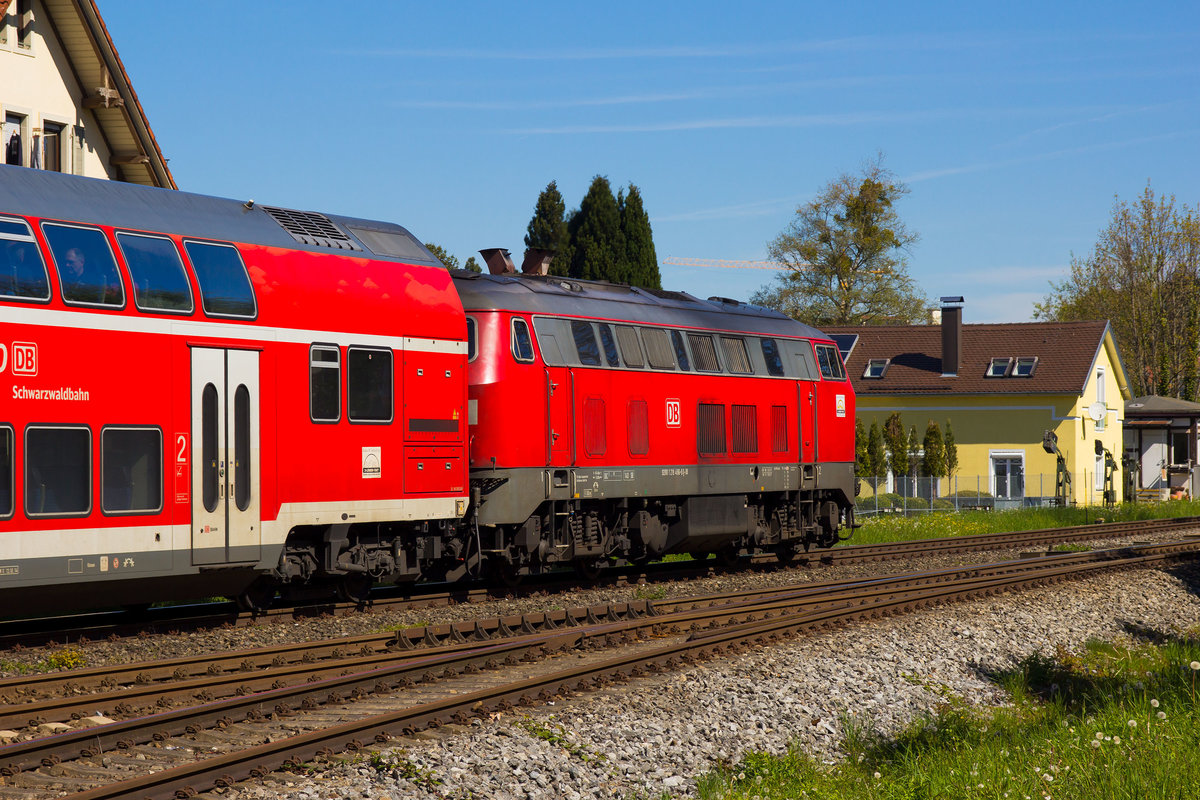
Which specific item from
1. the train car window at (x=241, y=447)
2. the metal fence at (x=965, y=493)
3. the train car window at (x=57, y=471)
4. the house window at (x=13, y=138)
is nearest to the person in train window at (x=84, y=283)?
the train car window at (x=57, y=471)

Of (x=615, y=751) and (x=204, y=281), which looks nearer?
(x=615, y=751)

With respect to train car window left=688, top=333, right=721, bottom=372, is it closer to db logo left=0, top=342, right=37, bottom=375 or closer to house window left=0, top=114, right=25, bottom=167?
db logo left=0, top=342, right=37, bottom=375

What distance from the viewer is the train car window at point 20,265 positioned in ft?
35.1

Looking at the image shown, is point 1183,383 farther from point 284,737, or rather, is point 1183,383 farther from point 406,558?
point 284,737

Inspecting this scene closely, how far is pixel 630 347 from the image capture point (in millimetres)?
17891

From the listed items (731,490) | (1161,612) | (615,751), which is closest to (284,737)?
(615,751)

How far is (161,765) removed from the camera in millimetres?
7855

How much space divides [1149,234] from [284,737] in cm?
6753

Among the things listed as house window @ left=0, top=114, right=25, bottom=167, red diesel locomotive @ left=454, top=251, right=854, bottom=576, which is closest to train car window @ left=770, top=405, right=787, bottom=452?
red diesel locomotive @ left=454, top=251, right=854, bottom=576

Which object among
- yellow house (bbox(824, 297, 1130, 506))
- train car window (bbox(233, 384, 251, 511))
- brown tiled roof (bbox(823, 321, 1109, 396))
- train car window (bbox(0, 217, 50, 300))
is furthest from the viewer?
brown tiled roof (bbox(823, 321, 1109, 396))

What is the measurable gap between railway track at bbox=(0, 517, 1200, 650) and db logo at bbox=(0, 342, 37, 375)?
2.79 m

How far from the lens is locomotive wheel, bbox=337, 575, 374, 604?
1463 centimetres

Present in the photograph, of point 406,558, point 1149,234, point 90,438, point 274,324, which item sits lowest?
point 406,558

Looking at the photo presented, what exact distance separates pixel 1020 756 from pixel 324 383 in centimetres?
784
